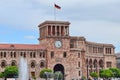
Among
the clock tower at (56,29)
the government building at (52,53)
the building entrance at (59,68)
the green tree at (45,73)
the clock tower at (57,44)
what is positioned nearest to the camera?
the green tree at (45,73)

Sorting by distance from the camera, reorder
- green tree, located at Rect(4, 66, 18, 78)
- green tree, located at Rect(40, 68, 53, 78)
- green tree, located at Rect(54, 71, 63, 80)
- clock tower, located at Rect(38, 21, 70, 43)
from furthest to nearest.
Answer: clock tower, located at Rect(38, 21, 70, 43) → green tree, located at Rect(40, 68, 53, 78) → green tree, located at Rect(54, 71, 63, 80) → green tree, located at Rect(4, 66, 18, 78)

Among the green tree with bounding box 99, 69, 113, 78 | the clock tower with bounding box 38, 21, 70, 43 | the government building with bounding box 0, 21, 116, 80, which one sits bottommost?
the green tree with bounding box 99, 69, 113, 78

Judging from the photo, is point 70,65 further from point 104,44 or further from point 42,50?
point 104,44

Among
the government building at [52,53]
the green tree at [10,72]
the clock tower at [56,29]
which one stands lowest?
the green tree at [10,72]

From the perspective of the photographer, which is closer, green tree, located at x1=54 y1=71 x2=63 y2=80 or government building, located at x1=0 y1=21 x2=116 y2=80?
green tree, located at x1=54 y1=71 x2=63 y2=80

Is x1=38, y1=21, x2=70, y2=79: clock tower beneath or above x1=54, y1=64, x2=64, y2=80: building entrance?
above

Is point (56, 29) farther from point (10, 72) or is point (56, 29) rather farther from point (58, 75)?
point (10, 72)

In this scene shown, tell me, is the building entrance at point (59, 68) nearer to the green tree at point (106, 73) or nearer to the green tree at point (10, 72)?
the green tree at point (106, 73)

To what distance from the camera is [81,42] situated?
124 m

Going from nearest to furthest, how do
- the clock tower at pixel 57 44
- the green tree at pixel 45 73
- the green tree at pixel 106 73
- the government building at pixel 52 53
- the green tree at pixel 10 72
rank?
the green tree at pixel 10 72 < the green tree at pixel 45 73 < the government building at pixel 52 53 < the clock tower at pixel 57 44 < the green tree at pixel 106 73

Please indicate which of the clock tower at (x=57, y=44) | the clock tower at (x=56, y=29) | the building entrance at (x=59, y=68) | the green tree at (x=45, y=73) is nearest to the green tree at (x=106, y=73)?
the clock tower at (x=57, y=44)

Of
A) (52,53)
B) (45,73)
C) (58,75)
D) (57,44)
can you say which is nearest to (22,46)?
(52,53)

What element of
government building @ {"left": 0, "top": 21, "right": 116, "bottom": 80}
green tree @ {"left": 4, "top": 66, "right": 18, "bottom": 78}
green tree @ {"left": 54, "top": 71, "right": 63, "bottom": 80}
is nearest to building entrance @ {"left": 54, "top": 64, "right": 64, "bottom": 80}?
government building @ {"left": 0, "top": 21, "right": 116, "bottom": 80}

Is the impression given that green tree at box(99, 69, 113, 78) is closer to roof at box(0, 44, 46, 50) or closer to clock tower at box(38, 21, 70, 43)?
clock tower at box(38, 21, 70, 43)
